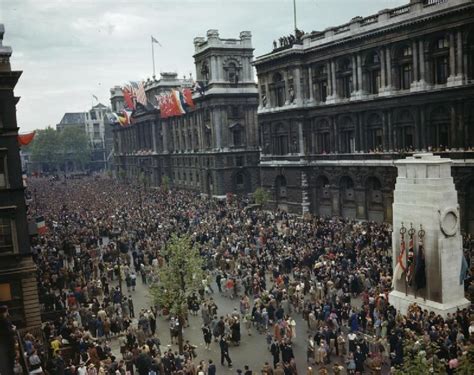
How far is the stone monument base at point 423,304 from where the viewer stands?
71.0 ft

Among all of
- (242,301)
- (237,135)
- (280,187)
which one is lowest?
(242,301)

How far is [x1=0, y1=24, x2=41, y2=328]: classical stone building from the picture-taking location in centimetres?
2452

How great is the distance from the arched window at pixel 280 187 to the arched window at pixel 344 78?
12.2 metres

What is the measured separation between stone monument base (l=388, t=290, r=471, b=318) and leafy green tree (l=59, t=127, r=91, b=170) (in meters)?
147

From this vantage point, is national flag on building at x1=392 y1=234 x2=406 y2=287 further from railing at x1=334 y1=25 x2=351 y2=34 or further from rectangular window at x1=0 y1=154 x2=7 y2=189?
railing at x1=334 y1=25 x2=351 y2=34

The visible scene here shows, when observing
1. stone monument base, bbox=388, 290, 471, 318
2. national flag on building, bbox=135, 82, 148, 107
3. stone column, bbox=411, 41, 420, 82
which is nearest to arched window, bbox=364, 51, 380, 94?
stone column, bbox=411, 41, 420, 82

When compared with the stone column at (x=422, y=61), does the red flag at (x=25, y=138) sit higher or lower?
lower

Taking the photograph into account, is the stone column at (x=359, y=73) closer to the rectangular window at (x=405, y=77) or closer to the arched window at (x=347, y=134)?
the arched window at (x=347, y=134)

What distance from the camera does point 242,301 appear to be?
2573 centimetres

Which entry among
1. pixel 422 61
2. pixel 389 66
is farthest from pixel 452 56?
pixel 389 66

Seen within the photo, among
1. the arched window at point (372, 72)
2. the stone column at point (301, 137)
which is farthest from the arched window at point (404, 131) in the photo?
the stone column at point (301, 137)

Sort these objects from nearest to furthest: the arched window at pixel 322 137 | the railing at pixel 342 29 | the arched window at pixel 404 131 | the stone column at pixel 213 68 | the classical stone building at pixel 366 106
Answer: the classical stone building at pixel 366 106 < the arched window at pixel 404 131 < the railing at pixel 342 29 < the arched window at pixel 322 137 < the stone column at pixel 213 68

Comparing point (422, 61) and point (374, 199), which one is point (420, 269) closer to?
point (374, 199)

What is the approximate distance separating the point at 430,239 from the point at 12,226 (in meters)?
20.2
